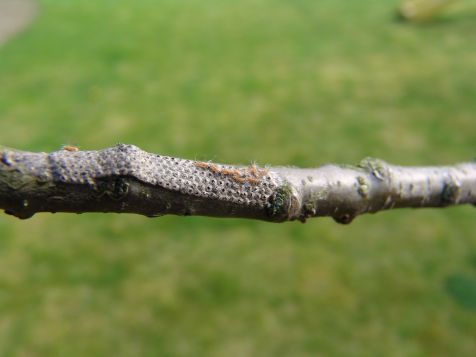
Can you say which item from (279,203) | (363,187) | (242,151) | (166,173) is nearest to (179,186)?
(166,173)

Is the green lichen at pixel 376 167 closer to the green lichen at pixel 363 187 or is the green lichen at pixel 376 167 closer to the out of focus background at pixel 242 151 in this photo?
the green lichen at pixel 363 187

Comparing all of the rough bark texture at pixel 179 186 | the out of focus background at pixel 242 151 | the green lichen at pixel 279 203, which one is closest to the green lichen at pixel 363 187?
the rough bark texture at pixel 179 186

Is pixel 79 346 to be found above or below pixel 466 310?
below

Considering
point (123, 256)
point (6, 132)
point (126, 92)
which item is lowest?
point (123, 256)

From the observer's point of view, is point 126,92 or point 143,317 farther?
point 126,92

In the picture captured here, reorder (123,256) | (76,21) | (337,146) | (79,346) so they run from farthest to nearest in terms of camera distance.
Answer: (76,21) → (337,146) → (123,256) → (79,346)

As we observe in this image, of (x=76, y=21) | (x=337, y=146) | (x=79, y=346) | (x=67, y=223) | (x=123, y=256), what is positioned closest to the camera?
(x=79, y=346)

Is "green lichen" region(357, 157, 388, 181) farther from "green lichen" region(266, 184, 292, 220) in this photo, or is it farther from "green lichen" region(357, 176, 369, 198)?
"green lichen" region(266, 184, 292, 220)

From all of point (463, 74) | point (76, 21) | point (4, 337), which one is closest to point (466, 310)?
point (4, 337)

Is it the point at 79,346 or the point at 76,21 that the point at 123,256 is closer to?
the point at 79,346
